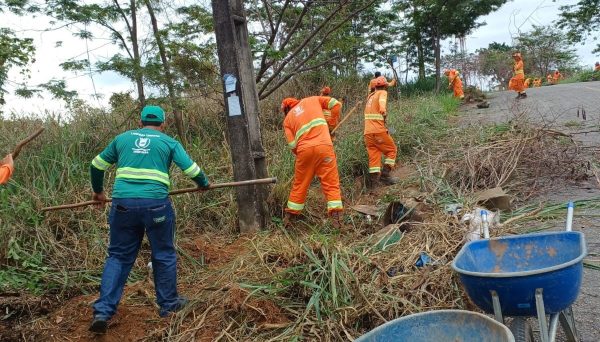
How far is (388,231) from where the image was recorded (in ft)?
13.2

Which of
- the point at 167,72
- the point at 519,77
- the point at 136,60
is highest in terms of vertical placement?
the point at 136,60

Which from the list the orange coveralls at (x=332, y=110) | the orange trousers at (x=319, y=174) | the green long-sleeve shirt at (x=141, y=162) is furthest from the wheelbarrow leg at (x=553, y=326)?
the orange coveralls at (x=332, y=110)

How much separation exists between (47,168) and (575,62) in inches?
1593

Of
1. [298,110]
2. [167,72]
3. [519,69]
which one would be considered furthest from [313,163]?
[519,69]

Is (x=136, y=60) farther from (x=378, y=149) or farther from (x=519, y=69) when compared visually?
(x=519, y=69)

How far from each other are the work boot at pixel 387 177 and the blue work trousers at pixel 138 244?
406cm

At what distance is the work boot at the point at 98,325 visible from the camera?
3123 millimetres

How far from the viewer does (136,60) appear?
6.59 meters

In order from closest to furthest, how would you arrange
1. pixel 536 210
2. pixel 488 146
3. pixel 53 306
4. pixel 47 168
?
pixel 53 306
pixel 536 210
pixel 47 168
pixel 488 146

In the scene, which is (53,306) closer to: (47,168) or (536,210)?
(47,168)

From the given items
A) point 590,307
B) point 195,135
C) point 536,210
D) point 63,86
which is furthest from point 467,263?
point 63,86

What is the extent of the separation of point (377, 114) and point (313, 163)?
201cm

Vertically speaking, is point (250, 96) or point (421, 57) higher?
point (421, 57)

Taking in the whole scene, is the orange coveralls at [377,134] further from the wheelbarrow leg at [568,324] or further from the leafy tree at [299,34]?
the wheelbarrow leg at [568,324]
